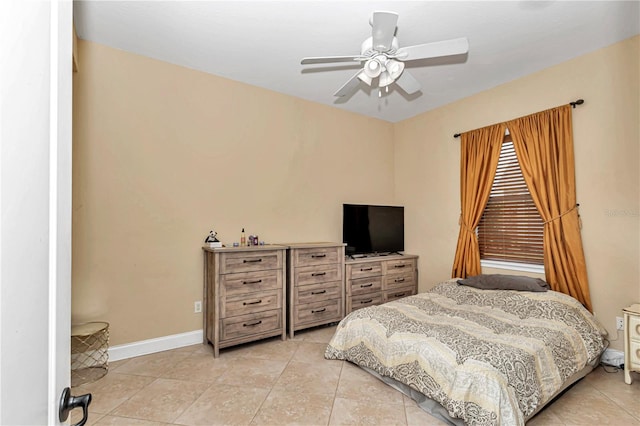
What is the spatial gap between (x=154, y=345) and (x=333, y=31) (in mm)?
3432

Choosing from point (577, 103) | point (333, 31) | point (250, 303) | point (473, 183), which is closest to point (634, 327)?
point (473, 183)

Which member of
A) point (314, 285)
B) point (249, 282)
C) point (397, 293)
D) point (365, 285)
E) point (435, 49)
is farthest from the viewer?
point (397, 293)

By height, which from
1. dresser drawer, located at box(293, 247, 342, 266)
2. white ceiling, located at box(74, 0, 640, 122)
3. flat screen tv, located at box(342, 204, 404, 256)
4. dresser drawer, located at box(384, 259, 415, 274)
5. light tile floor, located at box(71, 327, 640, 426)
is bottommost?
light tile floor, located at box(71, 327, 640, 426)

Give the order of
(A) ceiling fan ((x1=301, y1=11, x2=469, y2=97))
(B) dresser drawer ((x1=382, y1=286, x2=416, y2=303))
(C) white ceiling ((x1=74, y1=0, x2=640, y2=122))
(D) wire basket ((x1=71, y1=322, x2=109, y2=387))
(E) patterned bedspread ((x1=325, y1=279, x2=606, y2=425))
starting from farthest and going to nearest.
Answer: (B) dresser drawer ((x1=382, y1=286, x2=416, y2=303)) → (D) wire basket ((x1=71, y1=322, x2=109, y2=387)) → (C) white ceiling ((x1=74, y1=0, x2=640, y2=122)) → (A) ceiling fan ((x1=301, y1=11, x2=469, y2=97)) → (E) patterned bedspread ((x1=325, y1=279, x2=606, y2=425))

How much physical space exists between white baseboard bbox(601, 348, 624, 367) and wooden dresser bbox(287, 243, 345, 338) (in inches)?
102

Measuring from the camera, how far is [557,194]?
10.6 ft

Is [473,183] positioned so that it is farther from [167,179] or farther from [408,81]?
[167,179]

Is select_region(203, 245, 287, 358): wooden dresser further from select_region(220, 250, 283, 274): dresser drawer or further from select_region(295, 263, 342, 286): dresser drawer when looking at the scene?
select_region(295, 263, 342, 286): dresser drawer

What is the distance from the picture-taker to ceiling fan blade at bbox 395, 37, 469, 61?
2.12 meters

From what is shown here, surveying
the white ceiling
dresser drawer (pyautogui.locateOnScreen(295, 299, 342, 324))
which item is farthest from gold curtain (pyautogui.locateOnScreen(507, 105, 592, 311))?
dresser drawer (pyautogui.locateOnScreen(295, 299, 342, 324))

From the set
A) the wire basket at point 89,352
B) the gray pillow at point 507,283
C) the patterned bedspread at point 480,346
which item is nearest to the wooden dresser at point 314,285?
the patterned bedspread at point 480,346

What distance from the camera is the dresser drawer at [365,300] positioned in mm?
3975

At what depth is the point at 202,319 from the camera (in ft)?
11.1

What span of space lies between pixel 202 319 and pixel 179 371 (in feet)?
2.36
